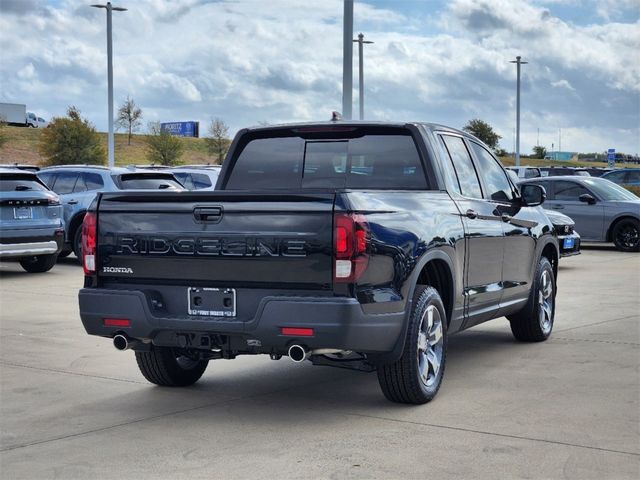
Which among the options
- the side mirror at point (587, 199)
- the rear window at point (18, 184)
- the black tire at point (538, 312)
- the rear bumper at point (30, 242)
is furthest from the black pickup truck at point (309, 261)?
the side mirror at point (587, 199)

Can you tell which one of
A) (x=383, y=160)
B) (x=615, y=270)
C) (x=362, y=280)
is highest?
(x=383, y=160)

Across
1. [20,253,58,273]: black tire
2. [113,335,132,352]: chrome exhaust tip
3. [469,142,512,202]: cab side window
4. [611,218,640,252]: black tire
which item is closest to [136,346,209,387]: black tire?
[113,335,132,352]: chrome exhaust tip

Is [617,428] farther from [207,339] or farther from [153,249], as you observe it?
[153,249]

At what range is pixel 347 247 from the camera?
20.3ft

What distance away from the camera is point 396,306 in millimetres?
6488

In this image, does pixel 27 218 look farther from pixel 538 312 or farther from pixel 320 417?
pixel 320 417

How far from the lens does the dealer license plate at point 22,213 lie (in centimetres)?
1612

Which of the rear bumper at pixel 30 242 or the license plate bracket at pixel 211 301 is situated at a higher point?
the license plate bracket at pixel 211 301

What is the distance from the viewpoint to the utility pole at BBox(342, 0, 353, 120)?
18500 mm

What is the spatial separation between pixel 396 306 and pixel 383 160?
1509mm

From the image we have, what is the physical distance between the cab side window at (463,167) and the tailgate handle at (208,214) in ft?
7.18

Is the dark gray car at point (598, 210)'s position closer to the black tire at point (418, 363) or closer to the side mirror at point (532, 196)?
the side mirror at point (532, 196)

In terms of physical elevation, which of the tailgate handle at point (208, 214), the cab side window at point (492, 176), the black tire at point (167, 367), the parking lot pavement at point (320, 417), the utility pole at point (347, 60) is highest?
the utility pole at point (347, 60)

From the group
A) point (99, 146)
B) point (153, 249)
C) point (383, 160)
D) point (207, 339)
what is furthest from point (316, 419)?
point (99, 146)
